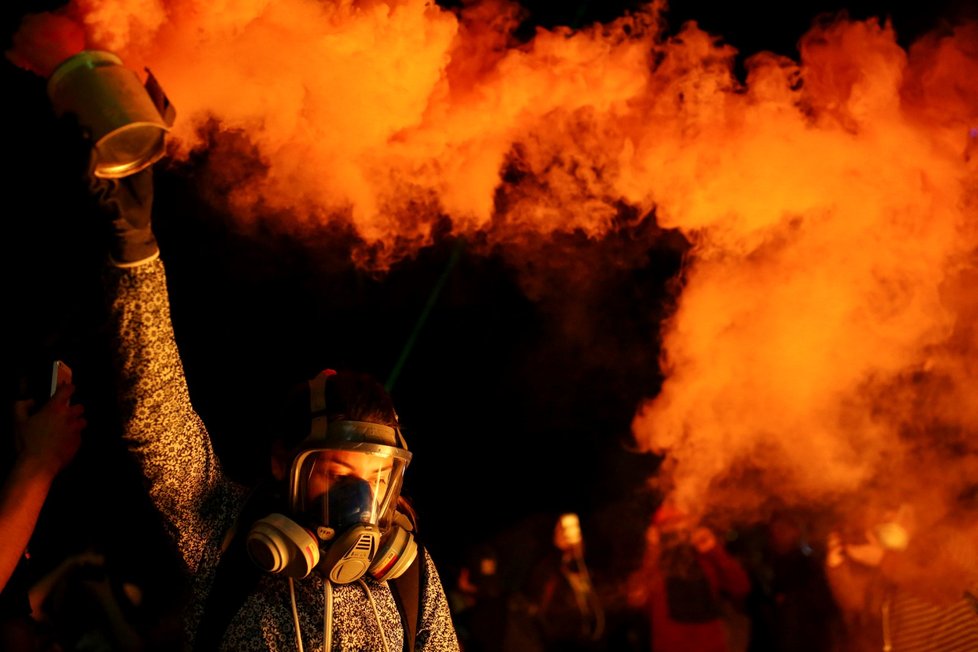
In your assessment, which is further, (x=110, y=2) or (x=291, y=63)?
(x=291, y=63)

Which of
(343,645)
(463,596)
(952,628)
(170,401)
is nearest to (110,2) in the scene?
(170,401)

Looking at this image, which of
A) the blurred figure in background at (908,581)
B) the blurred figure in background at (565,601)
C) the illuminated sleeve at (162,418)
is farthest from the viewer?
the blurred figure in background at (565,601)

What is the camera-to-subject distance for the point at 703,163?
4004mm

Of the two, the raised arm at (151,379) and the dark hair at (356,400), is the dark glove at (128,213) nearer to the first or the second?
the raised arm at (151,379)

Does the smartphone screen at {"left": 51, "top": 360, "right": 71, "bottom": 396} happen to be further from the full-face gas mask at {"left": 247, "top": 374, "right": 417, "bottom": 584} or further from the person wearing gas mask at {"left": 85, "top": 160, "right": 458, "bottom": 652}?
the full-face gas mask at {"left": 247, "top": 374, "right": 417, "bottom": 584}

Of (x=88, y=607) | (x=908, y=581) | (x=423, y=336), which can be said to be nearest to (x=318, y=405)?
(x=88, y=607)

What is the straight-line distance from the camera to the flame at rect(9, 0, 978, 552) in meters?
3.16

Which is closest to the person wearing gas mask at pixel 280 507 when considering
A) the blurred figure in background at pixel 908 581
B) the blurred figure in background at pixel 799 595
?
the blurred figure in background at pixel 908 581

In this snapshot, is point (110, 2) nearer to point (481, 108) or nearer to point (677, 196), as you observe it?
point (481, 108)

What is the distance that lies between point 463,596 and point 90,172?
6.98m

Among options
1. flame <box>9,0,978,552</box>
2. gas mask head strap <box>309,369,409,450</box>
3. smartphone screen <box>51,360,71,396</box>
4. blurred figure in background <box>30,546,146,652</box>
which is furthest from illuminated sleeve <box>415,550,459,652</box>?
blurred figure in background <box>30,546,146,652</box>

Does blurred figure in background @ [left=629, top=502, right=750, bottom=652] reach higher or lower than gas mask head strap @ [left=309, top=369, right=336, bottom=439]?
lower

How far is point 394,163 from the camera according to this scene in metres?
3.51

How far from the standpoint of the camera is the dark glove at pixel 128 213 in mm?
1816
